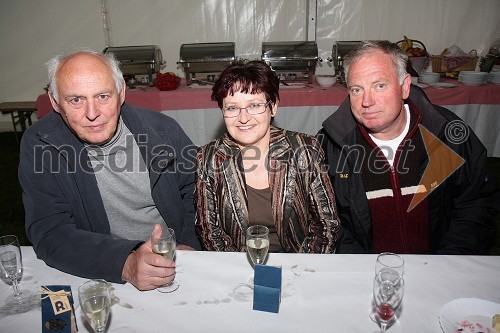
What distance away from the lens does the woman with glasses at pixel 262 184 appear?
6.04ft

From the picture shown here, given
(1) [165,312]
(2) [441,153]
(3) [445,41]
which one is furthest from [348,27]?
(1) [165,312]

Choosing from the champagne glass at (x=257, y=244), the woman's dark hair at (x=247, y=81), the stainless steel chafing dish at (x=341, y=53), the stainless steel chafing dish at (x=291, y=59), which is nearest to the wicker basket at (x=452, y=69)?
the stainless steel chafing dish at (x=341, y=53)

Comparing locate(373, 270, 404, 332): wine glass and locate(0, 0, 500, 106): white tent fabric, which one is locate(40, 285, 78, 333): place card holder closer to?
locate(373, 270, 404, 332): wine glass

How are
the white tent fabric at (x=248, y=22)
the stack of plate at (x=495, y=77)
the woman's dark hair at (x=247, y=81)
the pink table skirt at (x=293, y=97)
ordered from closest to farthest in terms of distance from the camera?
the woman's dark hair at (x=247, y=81)
the pink table skirt at (x=293, y=97)
the stack of plate at (x=495, y=77)
the white tent fabric at (x=248, y=22)

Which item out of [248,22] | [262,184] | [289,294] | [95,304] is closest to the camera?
[95,304]

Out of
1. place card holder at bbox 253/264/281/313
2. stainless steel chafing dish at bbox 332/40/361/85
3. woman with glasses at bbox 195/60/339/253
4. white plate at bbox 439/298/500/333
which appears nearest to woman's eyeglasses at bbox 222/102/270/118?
woman with glasses at bbox 195/60/339/253

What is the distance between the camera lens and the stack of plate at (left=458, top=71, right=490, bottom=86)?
13.4 ft

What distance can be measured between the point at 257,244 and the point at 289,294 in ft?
0.68

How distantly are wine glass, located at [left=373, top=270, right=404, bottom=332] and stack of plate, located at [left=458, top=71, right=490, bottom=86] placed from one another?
149 inches

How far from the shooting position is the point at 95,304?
1090mm

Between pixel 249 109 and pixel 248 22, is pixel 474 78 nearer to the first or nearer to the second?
pixel 248 22

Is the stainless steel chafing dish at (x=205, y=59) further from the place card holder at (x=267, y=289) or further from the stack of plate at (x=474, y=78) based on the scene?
the place card holder at (x=267, y=289)

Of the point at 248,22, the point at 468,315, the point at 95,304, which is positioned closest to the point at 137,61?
the point at 248,22

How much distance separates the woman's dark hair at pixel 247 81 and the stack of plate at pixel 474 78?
3291 mm
